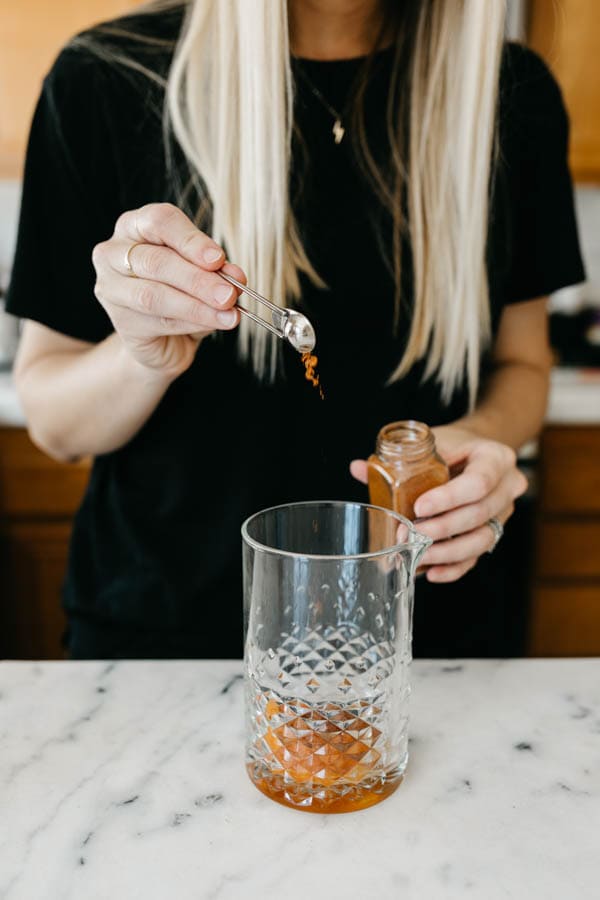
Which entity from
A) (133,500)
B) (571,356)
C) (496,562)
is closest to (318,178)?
(133,500)

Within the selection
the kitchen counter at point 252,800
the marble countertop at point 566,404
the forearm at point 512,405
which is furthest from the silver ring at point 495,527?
the marble countertop at point 566,404

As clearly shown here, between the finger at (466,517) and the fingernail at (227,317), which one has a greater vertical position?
the fingernail at (227,317)

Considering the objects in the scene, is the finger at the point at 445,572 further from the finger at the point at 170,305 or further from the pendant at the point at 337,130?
the pendant at the point at 337,130

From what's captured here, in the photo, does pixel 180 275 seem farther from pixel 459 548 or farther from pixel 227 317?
pixel 459 548

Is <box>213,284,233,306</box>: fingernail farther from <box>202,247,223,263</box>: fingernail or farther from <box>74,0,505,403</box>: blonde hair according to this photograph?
<box>74,0,505,403</box>: blonde hair

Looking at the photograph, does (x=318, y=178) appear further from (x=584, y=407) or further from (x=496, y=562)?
(x=584, y=407)

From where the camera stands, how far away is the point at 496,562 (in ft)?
3.78

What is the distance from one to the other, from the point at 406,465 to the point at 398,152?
1.46 feet

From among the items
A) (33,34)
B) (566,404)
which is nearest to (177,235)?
(566,404)

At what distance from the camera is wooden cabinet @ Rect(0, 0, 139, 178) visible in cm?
199

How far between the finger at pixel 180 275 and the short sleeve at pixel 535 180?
544 mm

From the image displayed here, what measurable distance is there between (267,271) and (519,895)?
59cm

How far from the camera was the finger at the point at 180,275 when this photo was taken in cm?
63

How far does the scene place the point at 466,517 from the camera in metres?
0.74
